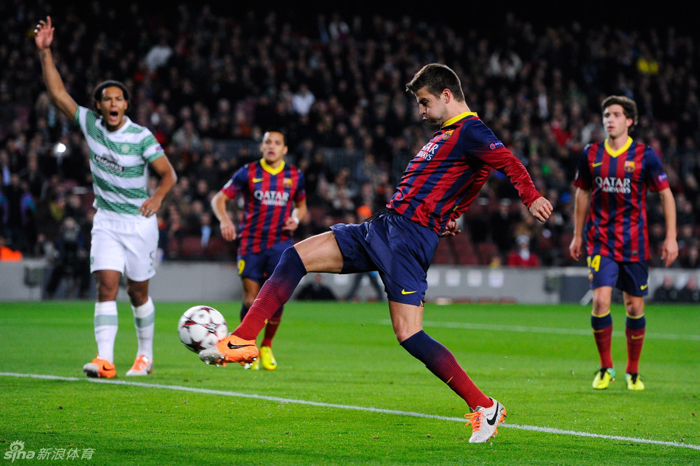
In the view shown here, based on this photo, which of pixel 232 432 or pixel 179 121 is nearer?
pixel 232 432

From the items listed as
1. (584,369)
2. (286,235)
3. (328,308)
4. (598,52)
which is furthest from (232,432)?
(598,52)

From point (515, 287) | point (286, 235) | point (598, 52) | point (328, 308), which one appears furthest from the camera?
point (598, 52)

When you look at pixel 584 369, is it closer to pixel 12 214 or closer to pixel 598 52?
pixel 12 214

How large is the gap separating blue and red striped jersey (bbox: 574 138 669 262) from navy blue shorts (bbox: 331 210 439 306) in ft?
10.6

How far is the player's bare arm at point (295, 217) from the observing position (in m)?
9.17

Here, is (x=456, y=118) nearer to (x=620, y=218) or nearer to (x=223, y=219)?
(x=620, y=218)

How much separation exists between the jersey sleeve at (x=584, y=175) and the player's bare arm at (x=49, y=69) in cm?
451

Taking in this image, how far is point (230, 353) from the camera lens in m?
4.70

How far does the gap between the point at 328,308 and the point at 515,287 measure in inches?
231

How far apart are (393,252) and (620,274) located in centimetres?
372

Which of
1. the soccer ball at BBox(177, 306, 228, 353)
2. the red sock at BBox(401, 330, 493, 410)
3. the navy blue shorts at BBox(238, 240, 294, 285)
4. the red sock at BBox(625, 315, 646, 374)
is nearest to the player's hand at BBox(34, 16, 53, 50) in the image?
the navy blue shorts at BBox(238, 240, 294, 285)

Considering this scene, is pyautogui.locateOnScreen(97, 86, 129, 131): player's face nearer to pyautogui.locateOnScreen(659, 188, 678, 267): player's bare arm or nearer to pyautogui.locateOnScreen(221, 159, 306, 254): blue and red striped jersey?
pyautogui.locateOnScreen(221, 159, 306, 254): blue and red striped jersey

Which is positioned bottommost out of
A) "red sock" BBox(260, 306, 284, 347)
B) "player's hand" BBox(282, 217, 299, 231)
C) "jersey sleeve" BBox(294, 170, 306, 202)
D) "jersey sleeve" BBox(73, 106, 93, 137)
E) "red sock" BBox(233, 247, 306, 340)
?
"red sock" BBox(260, 306, 284, 347)

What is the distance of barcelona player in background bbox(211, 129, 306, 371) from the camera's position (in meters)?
9.18
